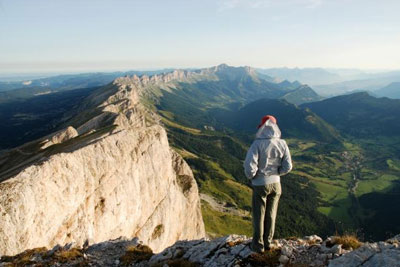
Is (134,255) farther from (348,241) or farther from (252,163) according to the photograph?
(348,241)

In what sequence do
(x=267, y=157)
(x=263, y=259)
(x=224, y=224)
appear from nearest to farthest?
(x=263, y=259)
(x=267, y=157)
(x=224, y=224)

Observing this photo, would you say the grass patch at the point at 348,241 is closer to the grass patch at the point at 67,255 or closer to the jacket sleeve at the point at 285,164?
the jacket sleeve at the point at 285,164

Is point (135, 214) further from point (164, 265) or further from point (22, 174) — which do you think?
point (164, 265)

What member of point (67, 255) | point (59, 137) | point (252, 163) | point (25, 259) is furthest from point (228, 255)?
point (59, 137)

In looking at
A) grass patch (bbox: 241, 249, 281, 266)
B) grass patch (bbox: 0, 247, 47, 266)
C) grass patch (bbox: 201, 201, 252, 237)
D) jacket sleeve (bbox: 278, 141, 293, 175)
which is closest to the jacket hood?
jacket sleeve (bbox: 278, 141, 293, 175)

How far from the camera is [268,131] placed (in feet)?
45.9

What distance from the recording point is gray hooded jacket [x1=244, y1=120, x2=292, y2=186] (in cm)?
1372

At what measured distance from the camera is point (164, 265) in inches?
626

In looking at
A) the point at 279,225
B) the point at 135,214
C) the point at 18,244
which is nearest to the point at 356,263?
the point at 18,244

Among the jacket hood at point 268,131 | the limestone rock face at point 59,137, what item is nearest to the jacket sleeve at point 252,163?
the jacket hood at point 268,131

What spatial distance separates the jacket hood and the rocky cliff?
2001cm

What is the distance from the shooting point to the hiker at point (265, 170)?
13.8m

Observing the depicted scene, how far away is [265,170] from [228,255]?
580 cm

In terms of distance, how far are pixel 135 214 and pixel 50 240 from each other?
26.2 meters
